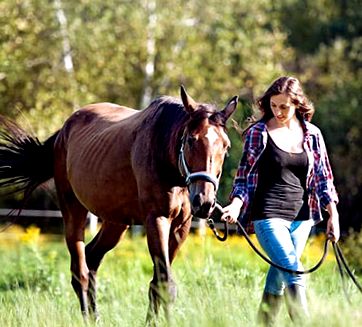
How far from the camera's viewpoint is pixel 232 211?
612 cm

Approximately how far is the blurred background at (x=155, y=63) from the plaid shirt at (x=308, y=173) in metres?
12.7

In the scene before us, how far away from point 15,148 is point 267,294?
4.31m

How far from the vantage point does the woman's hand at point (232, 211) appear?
610cm

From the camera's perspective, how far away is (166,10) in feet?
79.9

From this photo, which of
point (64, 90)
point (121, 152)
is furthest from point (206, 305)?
point (64, 90)

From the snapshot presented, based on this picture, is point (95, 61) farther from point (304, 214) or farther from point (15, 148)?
point (304, 214)

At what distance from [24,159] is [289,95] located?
169 inches

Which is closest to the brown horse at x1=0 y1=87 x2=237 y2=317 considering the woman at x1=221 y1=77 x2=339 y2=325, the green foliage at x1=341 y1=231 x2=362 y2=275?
the woman at x1=221 y1=77 x2=339 y2=325

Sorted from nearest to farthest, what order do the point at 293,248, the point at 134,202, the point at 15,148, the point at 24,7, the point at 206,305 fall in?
the point at 206,305
the point at 293,248
the point at 134,202
the point at 15,148
the point at 24,7

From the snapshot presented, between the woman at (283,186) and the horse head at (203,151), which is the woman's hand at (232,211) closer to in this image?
the woman at (283,186)

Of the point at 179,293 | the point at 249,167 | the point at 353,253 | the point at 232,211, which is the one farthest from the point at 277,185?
the point at 353,253

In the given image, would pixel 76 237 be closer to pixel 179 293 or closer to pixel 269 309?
pixel 179 293

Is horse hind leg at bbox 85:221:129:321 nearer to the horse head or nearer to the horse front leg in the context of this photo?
the horse front leg

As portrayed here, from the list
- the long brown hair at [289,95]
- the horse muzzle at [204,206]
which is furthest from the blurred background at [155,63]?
the horse muzzle at [204,206]
